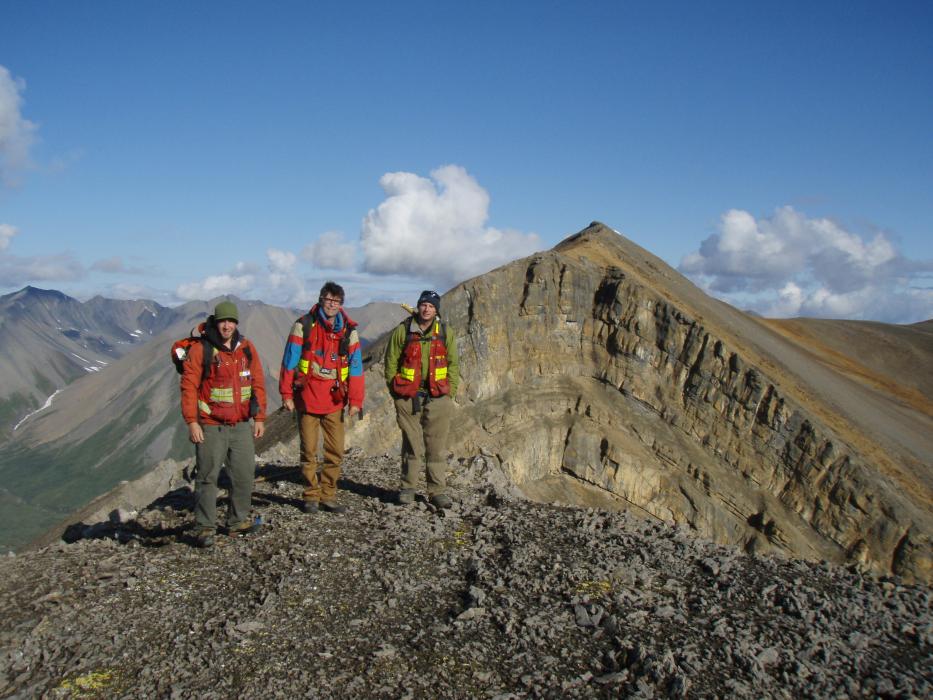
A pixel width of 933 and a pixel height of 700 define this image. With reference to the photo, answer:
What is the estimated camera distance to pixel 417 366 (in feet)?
30.2

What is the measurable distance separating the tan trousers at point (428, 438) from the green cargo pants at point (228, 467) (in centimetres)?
232

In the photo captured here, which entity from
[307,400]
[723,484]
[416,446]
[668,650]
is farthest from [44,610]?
[723,484]

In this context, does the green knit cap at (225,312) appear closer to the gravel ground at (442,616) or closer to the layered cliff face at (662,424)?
the gravel ground at (442,616)

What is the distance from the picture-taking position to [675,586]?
23.9 feet

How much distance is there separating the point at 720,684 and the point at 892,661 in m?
2.24

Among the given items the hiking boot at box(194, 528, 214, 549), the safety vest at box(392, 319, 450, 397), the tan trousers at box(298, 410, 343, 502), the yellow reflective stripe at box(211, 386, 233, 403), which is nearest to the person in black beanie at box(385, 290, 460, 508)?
the safety vest at box(392, 319, 450, 397)

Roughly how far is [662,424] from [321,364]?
23.3 meters

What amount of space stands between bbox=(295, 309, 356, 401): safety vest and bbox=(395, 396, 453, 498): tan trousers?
1.11 m

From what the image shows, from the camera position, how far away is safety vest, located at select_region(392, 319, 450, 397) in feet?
30.2

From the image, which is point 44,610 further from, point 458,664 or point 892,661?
point 892,661

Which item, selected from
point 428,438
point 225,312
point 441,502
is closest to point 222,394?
point 225,312

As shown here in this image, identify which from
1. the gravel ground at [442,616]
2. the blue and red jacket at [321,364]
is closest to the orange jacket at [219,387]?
the blue and red jacket at [321,364]

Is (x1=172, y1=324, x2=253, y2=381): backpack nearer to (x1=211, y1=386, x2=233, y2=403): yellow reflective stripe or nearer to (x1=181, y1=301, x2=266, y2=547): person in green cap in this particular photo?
(x1=181, y1=301, x2=266, y2=547): person in green cap

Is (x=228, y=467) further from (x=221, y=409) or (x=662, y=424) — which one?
(x=662, y=424)
